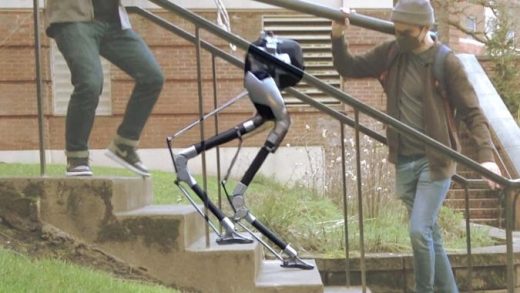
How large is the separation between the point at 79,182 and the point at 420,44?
2165 millimetres

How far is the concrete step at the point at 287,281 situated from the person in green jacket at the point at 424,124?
0.64 m

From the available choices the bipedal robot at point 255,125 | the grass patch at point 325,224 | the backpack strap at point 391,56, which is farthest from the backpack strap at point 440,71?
the grass patch at point 325,224

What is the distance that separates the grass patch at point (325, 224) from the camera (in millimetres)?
6738

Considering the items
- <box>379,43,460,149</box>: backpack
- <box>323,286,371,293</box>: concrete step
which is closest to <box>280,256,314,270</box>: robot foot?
<box>323,286,371,293</box>: concrete step

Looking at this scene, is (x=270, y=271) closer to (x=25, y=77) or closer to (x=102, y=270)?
(x=102, y=270)

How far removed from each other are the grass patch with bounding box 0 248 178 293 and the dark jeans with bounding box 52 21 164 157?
2.67 ft

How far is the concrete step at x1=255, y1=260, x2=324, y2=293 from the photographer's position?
4.70 metres

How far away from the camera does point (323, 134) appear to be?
35.5 ft

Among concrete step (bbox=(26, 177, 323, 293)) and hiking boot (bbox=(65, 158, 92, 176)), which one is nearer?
concrete step (bbox=(26, 177, 323, 293))

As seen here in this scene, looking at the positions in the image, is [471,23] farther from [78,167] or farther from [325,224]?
[78,167]

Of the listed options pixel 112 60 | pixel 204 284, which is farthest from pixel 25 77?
pixel 204 284

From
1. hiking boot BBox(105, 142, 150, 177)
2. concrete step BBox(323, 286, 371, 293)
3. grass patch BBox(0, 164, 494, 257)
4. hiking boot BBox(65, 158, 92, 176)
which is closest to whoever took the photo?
hiking boot BBox(65, 158, 92, 176)

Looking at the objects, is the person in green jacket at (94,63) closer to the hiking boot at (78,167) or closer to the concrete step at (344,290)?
the hiking boot at (78,167)

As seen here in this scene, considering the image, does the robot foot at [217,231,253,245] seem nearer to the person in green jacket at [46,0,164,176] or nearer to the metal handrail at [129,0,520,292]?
the person in green jacket at [46,0,164,176]
